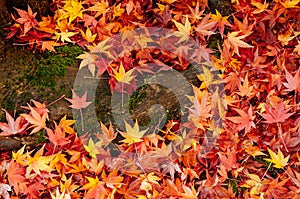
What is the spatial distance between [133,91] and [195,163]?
536 millimetres

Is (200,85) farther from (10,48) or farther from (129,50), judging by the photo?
(10,48)

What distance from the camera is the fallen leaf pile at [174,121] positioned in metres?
2.11

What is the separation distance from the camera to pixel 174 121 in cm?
227

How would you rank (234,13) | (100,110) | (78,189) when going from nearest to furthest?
(78,189)
(100,110)
(234,13)

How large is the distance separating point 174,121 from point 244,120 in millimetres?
398

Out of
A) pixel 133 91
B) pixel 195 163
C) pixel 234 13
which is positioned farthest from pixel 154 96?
pixel 234 13

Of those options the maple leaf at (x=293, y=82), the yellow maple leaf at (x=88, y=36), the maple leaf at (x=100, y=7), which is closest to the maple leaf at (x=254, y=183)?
the maple leaf at (x=293, y=82)

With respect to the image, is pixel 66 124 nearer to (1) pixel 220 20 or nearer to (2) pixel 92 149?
(2) pixel 92 149

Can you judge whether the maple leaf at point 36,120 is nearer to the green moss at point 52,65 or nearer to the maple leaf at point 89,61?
the green moss at point 52,65

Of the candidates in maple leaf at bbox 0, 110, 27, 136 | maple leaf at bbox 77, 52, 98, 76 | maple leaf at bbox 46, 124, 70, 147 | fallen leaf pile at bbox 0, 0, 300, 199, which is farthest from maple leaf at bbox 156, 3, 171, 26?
maple leaf at bbox 0, 110, 27, 136

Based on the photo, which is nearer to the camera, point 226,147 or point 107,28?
point 226,147

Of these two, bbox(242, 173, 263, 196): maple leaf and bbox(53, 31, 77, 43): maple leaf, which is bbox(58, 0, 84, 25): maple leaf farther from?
bbox(242, 173, 263, 196): maple leaf

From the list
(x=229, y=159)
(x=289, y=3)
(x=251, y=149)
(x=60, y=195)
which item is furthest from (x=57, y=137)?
(x=289, y=3)

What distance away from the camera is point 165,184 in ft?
6.98
